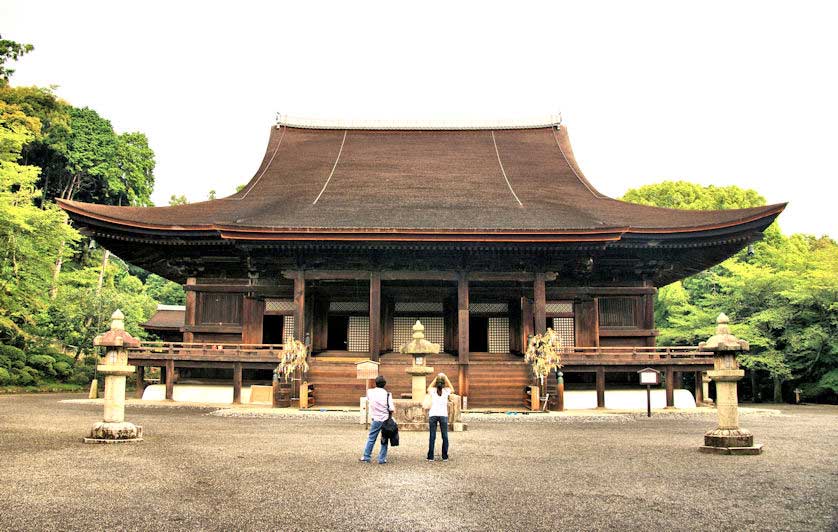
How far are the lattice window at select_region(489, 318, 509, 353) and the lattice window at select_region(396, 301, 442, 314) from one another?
210cm

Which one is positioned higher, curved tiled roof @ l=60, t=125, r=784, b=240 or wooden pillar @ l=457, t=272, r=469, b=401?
curved tiled roof @ l=60, t=125, r=784, b=240

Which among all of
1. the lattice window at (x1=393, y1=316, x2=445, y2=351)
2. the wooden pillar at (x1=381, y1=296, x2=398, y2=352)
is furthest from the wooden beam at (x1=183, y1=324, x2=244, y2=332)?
the lattice window at (x1=393, y1=316, x2=445, y2=351)

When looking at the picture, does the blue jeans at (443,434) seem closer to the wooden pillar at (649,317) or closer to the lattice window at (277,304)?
the lattice window at (277,304)

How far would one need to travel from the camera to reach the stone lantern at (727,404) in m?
11.7

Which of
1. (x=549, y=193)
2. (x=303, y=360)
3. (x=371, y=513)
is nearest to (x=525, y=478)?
(x=371, y=513)

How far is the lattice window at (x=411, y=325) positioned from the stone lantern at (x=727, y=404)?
14049 millimetres

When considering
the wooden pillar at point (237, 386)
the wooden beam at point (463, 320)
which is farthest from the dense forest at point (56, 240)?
the wooden beam at point (463, 320)

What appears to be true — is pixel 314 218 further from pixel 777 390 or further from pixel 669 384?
pixel 777 390

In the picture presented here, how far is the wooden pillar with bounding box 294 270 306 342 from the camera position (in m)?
21.8

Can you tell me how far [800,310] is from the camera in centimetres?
3108

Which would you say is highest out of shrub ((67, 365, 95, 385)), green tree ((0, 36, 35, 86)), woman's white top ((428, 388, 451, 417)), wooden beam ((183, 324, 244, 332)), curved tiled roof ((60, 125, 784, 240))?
green tree ((0, 36, 35, 86))

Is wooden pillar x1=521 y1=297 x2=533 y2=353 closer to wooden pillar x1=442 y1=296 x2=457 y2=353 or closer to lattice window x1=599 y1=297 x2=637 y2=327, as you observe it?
wooden pillar x1=442 y1=296 x2=457 y2=353

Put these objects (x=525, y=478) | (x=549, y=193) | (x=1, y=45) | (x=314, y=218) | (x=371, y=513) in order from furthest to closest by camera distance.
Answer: (x=1, y=45), (x=549, y=193), (x=314, y=218), (x=525, y=478), (x=371, y=513)

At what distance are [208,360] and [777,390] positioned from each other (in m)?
26.6
